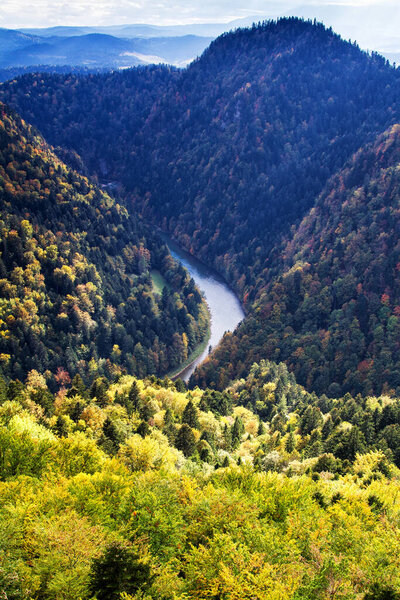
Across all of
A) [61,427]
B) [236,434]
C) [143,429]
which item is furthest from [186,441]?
[61,427]

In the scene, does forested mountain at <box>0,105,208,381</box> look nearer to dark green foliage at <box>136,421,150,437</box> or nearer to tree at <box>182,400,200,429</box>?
tree at <box>182,400,200,429</box>

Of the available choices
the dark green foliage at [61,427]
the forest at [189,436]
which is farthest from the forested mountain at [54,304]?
the dark green foliage at [61,427]

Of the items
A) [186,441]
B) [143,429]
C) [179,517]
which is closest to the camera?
[179,517]

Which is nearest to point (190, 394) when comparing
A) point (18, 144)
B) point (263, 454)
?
point (263, 454)

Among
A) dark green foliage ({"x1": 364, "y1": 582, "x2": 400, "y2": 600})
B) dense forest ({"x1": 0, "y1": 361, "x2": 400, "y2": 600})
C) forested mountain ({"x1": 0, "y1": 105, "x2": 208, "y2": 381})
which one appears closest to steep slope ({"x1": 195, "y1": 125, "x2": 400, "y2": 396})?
forested mountain ({"x1": 0, "y1": 105, "x2": 208, "y2": 381})

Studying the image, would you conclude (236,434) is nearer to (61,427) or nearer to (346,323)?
(61,427)

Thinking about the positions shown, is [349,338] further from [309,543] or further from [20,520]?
[20,520]
